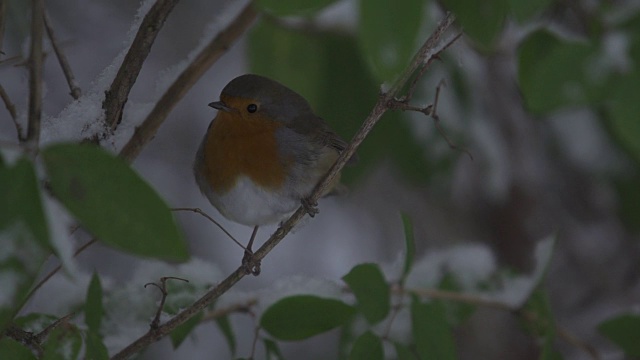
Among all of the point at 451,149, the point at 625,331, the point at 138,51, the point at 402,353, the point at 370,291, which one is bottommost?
the point at 625,331

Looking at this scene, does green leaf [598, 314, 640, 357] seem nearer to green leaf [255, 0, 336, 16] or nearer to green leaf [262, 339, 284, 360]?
green leaf [262, 339, 284, 360]

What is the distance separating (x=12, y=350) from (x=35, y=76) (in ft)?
1.19

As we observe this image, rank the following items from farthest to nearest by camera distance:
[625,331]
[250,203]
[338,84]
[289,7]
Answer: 1. [338,84]
2. [250,203]
3. [625,331]
4. [289,7]

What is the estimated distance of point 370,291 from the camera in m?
1.37

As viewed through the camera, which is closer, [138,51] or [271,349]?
[138,51]

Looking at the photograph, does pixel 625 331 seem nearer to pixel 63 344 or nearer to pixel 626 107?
pixel 626 107

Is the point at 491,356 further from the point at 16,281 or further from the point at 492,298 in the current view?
the point at 16,281

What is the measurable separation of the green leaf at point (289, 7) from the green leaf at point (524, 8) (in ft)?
0.65

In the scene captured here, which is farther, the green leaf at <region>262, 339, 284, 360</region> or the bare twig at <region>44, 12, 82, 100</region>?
the green leaf at <region>262, 339, 284, 360</region>

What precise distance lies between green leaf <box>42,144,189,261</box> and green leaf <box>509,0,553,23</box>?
1.33 ft

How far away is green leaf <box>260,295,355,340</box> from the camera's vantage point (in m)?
1.37

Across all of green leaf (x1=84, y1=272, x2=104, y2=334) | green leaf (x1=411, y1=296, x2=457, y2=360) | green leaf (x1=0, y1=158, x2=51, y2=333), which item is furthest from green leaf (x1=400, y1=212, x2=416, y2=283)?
green leaf (x1=0, y1=158, x2=51, y2=333)

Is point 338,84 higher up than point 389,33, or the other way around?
point 338,84

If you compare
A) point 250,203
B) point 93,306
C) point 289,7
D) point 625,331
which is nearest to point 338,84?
point 250,203
